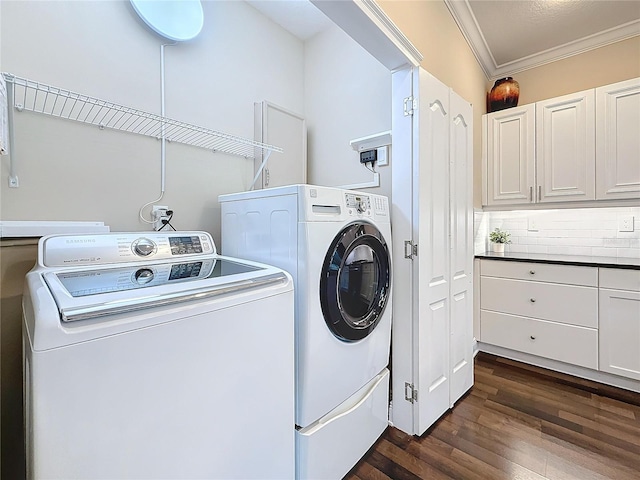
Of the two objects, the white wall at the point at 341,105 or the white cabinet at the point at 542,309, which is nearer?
the white wall at the point at 341,105

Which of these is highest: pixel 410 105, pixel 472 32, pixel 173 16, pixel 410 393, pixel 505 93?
pixel 472 32

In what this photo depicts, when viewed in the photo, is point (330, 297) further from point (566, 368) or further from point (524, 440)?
point (566, 368)

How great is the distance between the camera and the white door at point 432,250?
5.00 ft

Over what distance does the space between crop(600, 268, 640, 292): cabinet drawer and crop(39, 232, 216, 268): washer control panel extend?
255cm

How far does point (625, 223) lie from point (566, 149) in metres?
0.76

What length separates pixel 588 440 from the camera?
151cm

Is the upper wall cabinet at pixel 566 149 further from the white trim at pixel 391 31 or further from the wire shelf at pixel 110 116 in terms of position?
the wire shelf at pixel 110 116

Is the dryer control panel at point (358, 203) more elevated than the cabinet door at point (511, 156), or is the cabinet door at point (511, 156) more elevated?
the cabinet door at point (511, 156)

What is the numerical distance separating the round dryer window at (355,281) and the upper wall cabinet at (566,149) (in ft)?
6.29

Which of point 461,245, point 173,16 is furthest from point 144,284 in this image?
point 461,245

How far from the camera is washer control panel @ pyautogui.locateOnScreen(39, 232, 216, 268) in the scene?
1005 millimetres

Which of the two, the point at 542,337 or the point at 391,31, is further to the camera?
the point at 542,337

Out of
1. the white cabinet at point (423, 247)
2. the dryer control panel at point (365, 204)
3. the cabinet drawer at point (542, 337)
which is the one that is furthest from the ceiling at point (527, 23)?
the cabinet drawer at point (542, 337)

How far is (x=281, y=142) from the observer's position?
2115 millimetres
